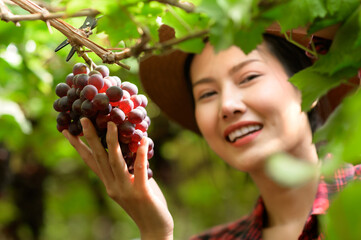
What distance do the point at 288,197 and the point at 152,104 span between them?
1.69 m

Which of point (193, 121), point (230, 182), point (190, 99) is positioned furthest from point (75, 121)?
point (230, 182)

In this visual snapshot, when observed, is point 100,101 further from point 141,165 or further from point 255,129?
point 255,129

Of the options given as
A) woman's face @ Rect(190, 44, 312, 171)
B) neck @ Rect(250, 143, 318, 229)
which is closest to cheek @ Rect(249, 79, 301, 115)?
woman's face @ Rect(190, 44, 312, 171)

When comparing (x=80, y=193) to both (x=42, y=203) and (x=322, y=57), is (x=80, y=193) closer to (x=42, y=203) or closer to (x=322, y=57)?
(x=42, y=203)

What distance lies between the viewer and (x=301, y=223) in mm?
1576

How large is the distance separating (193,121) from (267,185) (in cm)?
70

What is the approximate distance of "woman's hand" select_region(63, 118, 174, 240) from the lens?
933 millimetres

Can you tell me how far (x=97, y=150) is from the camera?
3.22 ft

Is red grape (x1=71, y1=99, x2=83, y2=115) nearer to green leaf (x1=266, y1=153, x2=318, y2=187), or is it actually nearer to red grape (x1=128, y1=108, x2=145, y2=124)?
red grape (x1=128, y1=108, x2=145, y2=124)

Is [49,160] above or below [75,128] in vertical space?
above

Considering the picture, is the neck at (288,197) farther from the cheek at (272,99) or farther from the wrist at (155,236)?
the wrist at (155,236)

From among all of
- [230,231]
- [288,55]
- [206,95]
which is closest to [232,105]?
[206,95]

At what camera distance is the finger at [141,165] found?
935 millimetres

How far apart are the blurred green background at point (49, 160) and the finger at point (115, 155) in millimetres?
625
